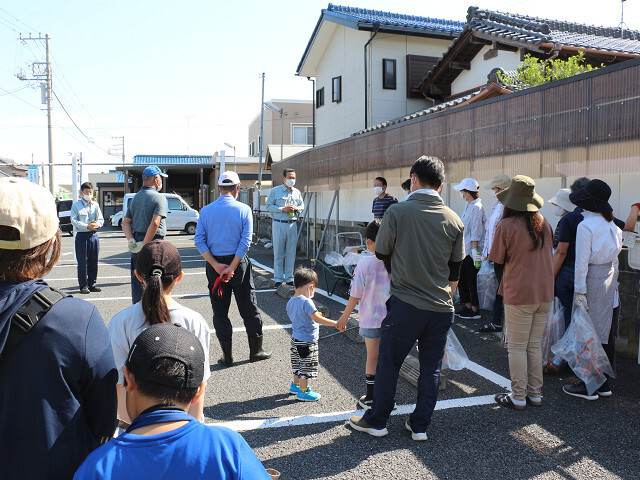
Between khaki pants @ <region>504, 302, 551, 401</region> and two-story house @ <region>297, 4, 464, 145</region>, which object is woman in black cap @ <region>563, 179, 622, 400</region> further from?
two-story house @ <region>297, 4, 464, 145</region>

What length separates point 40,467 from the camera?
4.54 ft

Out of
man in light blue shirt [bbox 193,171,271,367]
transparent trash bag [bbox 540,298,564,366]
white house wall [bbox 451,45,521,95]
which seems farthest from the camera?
white house wall [bbox 451,45,521,95]

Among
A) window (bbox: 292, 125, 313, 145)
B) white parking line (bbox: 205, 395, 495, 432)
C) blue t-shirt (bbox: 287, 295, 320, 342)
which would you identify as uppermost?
window (bbox: 292, 125, 313, 145)

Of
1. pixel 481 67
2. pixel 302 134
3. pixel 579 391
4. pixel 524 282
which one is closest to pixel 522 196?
pixel 524 282

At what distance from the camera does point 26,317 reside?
1364mm

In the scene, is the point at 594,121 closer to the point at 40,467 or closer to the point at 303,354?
the point at 303,354

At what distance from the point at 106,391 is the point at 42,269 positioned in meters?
0.42

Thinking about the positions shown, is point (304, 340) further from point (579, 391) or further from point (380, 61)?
point (380, 61)

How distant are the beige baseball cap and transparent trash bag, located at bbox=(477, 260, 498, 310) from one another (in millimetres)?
5782

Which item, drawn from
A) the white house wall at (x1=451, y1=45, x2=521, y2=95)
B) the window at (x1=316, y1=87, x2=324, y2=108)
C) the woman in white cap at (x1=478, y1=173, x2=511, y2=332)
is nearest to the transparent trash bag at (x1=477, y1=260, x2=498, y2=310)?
the woman in white cap at (x1=478, y1=173, x2=511, y2=332)

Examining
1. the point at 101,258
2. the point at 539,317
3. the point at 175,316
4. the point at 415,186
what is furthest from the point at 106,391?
the point at 101,258

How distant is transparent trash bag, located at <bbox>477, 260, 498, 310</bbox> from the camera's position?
648 centimetres

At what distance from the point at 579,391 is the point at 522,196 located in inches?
67.2

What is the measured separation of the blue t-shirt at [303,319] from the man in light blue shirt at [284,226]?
455 centimetres
